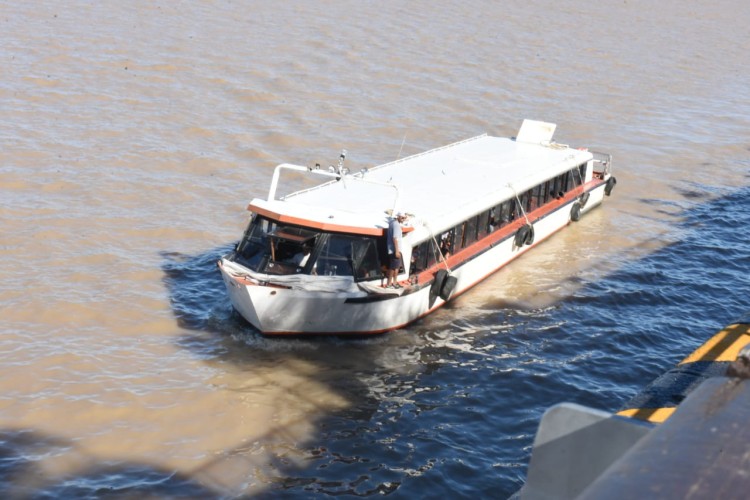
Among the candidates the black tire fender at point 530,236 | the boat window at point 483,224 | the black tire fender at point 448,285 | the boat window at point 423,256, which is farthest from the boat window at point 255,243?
the black tire fender at point 530,236

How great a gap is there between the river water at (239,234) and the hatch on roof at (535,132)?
294 centimetres

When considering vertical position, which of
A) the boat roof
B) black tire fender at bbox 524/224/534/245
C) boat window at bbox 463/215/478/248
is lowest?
black tire fender at bbox 524/224/534/245

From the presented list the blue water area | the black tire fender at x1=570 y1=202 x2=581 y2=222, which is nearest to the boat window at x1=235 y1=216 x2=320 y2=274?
the blue water area

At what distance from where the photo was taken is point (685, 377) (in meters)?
8.14

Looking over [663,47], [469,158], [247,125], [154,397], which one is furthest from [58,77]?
[663,47]

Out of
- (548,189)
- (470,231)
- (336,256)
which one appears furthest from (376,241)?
(548,189)

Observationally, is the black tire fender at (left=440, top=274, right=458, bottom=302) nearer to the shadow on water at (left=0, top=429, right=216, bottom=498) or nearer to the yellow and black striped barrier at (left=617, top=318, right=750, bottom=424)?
the shadow on water at (left=0, top=429, right=216, bottom=498)

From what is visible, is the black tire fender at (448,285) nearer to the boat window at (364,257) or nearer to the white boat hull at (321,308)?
the white boat hull at (321,308)

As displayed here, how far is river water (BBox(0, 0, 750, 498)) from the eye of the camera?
15.1m

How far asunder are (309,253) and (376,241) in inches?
55.9

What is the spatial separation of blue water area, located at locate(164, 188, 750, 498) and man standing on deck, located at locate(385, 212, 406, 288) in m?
1.26

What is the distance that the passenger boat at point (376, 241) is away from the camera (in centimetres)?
1847

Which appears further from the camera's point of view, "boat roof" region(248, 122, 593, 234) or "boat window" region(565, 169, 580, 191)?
"boat window" region(565, 169, 580, 191)

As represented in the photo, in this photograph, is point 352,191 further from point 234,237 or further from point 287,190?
point 287,190
